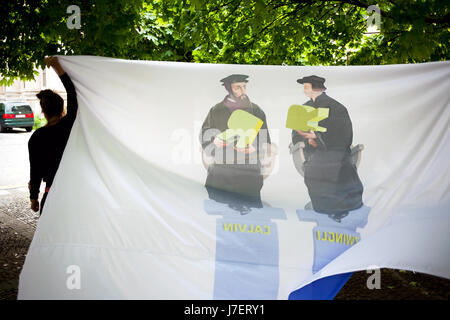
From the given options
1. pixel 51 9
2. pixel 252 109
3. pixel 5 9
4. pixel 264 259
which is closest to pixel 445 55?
pixel 252 109

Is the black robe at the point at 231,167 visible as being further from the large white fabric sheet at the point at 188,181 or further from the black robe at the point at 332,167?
the black robe at the point at 332,167

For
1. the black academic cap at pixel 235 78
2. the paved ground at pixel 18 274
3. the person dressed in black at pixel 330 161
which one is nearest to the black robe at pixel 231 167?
the black academic cap at pixel 235 78

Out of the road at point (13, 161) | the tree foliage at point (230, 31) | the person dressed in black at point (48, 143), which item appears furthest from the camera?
the road at point (13, 161)

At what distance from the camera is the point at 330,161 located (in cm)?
299

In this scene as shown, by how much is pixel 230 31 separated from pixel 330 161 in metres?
3.59

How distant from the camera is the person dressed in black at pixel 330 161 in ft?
9.67

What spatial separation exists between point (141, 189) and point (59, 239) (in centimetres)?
71

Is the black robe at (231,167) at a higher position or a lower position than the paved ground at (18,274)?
higher

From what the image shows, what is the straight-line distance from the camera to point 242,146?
309 cm

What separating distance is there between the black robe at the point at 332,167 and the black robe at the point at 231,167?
0.36 meters

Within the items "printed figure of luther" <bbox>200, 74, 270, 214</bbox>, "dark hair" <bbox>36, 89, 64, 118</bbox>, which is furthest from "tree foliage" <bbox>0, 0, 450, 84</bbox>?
"printed figure of luther" <bbox>200, 74, 270, 214</bbox>

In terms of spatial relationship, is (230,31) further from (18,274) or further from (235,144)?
(18,274)

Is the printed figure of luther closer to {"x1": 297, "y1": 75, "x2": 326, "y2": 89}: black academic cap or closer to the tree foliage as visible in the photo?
{"x1": 297, "y1": 75, "x2": 326, "y2": 89}: black academic cap
